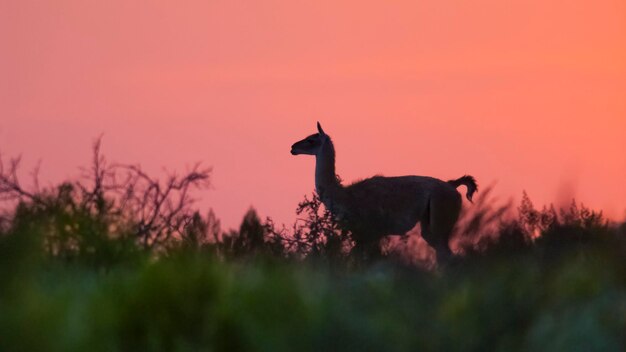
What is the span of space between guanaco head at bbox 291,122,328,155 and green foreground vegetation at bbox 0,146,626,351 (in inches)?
484

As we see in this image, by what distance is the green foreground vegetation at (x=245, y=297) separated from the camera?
511cm

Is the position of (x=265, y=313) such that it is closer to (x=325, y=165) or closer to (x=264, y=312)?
(x=264, y=312)

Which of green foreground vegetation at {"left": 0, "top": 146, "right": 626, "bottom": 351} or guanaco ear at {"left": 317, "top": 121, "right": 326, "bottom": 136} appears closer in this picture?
green foreground vegetation at {"left": 0, "top": 146, "right": 626, "bottom": 351}

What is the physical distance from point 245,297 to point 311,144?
16.0 meters

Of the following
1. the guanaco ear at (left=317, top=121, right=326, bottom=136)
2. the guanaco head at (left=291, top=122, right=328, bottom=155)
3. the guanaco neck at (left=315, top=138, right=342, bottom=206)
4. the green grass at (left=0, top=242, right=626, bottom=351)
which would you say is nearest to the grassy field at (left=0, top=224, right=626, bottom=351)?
the green grass at (left=0, top=242, right=626, bottom=351)

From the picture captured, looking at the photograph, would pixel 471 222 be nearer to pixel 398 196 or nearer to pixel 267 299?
pixel 267 299

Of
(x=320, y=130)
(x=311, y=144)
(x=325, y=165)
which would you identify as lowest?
(x=325, y=165)

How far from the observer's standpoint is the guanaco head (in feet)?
69.8

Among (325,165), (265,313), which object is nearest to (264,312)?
(265,313)

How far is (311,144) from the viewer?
2134 centimetres

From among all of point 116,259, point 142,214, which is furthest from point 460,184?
point 116,259

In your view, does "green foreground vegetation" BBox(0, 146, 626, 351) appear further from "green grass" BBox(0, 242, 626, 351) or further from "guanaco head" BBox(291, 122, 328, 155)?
"guanaco head" BBox(291, 122, 328, 155)

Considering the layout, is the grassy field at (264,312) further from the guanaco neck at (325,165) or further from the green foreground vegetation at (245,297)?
the guanaco neck at (325,165)

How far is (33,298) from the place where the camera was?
4902 mm
